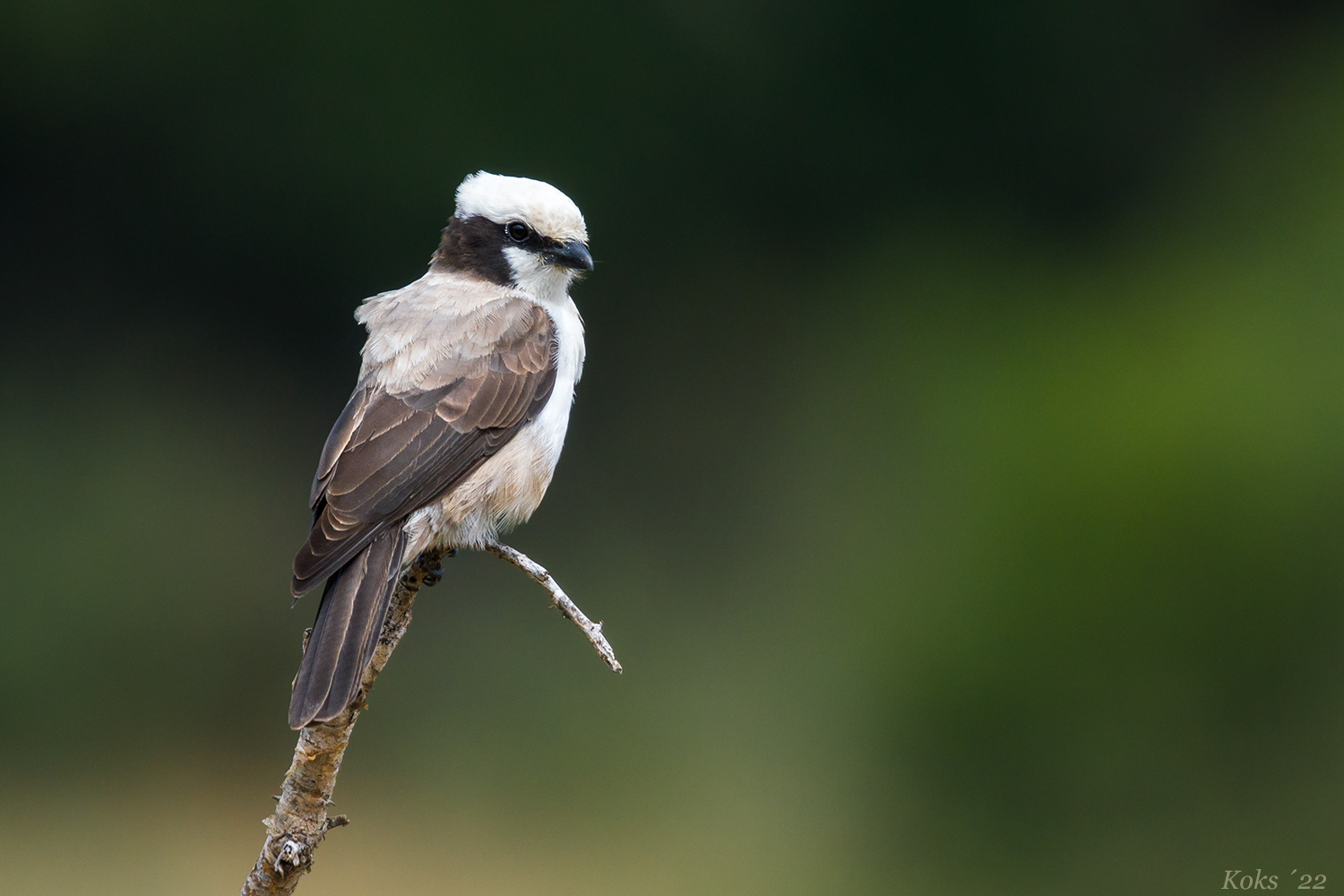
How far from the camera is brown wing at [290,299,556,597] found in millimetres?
3619

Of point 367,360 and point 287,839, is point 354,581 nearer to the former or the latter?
point 287,839

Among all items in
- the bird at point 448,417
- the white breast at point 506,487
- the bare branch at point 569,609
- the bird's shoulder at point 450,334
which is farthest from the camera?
the bird's shoulder at point 450,334

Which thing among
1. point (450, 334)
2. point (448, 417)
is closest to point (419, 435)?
point (448, 417)

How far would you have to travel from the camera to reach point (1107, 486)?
7891 millimetres

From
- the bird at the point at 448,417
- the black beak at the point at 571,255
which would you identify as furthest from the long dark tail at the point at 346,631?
the black beak at the point at 571,255

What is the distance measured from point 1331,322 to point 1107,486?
6.01 feet

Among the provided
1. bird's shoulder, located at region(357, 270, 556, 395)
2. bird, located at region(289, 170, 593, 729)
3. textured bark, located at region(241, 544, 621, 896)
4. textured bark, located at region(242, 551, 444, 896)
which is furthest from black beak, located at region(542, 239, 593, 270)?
textured bark, located at region(242, 551, 444, 896)

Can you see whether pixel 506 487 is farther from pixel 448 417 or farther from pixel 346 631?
pixel 346 631

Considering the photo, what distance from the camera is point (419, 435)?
13.1 ft

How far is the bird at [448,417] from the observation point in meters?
3.49

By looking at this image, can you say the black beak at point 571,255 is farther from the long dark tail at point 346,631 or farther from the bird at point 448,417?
the long dark tail at point 346,631

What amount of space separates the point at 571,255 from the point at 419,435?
0.94m

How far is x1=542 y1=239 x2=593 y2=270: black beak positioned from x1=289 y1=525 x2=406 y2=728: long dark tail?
1247 millimetres

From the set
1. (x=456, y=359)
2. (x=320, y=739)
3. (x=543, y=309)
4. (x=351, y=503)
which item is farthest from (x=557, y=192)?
(x=320, y=739)
